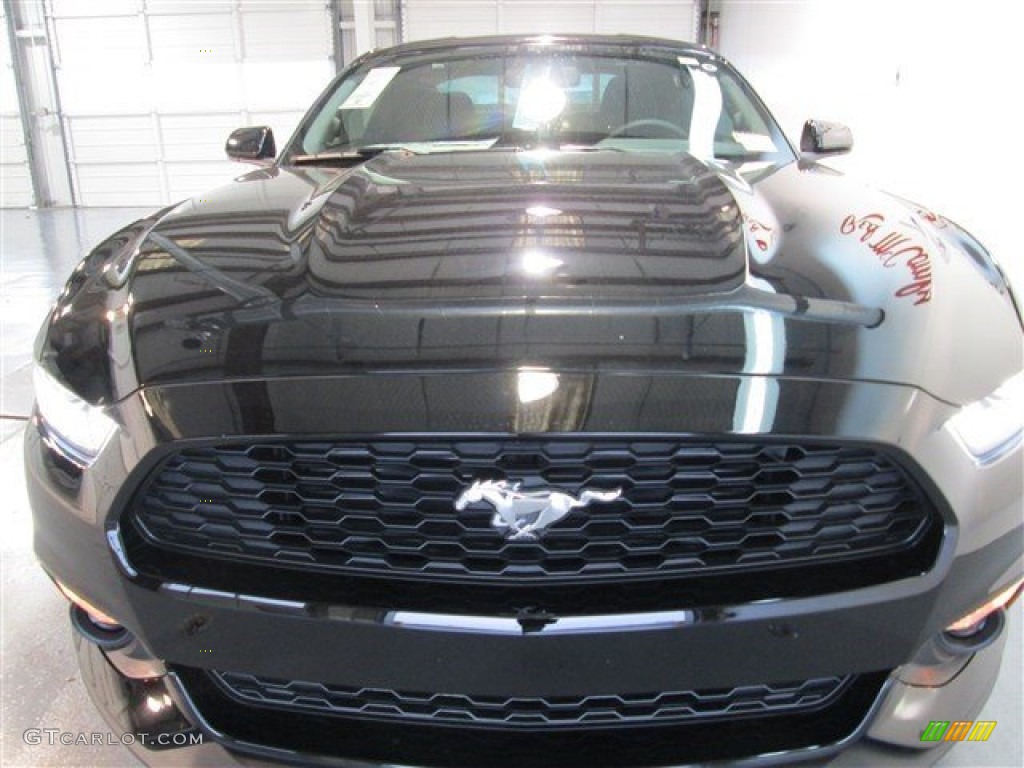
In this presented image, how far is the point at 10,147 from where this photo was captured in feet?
33.8

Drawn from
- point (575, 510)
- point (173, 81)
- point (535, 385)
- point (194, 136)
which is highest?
point (535, 385)

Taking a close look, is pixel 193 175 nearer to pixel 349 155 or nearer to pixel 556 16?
pixel 556 16

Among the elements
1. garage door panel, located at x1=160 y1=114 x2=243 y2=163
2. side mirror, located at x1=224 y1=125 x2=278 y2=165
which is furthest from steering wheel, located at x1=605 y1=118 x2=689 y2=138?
garage door panel, located at x1=160 y1=114 x2=243 y2=163

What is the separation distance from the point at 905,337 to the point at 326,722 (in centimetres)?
96

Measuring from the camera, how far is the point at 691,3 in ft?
32.1

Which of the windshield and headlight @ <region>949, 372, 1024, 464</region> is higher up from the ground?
the windshield

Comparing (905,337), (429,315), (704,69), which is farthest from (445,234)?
(704,69)

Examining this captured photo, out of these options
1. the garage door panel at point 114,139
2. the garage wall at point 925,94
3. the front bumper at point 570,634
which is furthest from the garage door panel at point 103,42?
the front bumper at point 570,634

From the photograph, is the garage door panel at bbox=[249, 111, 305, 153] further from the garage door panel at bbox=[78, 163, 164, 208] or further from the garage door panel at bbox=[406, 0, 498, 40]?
the garage door panel at bbox=[406, 0, 498, 40]

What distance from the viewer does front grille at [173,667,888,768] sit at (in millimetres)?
1057

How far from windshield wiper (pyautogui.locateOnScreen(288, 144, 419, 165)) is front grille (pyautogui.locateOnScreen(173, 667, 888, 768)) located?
4.91 feet

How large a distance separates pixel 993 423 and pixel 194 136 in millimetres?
10913

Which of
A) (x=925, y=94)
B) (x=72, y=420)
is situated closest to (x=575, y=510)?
(x=72, y=420)

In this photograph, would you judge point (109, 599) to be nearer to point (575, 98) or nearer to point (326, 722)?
point (326, 722)
